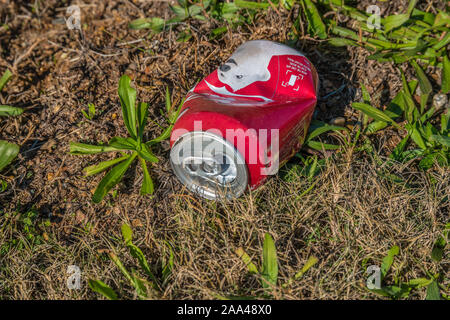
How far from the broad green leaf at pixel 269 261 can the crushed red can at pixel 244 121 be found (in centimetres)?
19

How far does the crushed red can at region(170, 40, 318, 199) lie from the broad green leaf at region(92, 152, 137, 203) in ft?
0.65

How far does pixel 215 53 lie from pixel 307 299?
103 centimetres

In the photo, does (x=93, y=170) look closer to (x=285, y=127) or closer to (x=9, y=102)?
(x=9, y=102)

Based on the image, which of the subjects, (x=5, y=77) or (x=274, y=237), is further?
(x=5, y=77)

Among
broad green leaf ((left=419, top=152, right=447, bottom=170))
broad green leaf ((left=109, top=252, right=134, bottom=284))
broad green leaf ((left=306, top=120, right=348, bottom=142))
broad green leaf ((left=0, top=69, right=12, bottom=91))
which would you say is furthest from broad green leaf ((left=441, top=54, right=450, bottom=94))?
broad green leaf ((left=0, top=69, right=12, bottom=91))

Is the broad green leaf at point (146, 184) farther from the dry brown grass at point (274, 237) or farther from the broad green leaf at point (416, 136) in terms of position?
the broad green leaf at point (416, 136)

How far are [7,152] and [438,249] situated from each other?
1.55m

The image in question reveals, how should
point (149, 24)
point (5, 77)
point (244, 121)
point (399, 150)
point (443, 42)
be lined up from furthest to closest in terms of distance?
point (149, 24) → point (5, 77) → point (443, 42) → point (399, 150) → point (244, 121)

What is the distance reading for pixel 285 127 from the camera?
135cm

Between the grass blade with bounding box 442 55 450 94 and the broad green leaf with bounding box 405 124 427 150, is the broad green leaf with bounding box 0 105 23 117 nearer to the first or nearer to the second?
the broad green leaf with bounding box 405 124 427 150

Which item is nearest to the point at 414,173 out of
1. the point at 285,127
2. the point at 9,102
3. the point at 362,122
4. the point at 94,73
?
the point at 362,122

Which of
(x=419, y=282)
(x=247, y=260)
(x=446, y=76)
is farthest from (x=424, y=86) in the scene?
(x=247, y=260)

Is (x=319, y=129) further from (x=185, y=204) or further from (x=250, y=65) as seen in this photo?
(x=185, y=204)

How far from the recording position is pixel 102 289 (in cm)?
130
